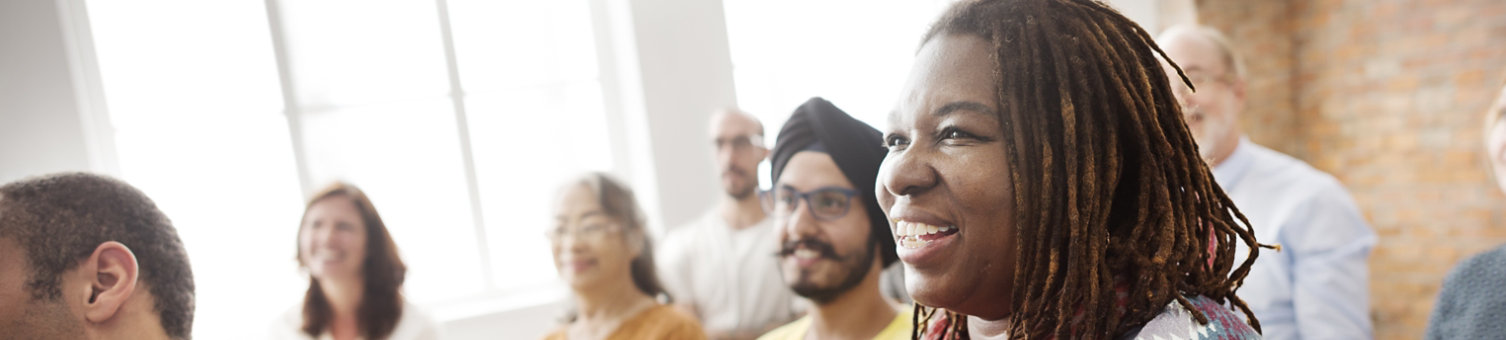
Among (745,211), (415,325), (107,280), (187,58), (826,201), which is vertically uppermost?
(187,58)

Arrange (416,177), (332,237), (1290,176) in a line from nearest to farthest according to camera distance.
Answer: (1290,176)
(332,237)
(416,177)

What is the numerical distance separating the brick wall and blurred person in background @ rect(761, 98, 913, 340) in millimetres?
3584

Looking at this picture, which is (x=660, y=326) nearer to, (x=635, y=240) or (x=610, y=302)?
(x=610, y=302)

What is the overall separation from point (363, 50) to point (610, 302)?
214 cm

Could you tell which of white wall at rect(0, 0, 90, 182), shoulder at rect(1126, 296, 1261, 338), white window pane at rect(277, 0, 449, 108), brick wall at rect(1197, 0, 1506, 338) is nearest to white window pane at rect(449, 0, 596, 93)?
white window pane at rect(277, 0, 449, 108)

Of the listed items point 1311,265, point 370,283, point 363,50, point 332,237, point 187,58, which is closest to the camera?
point 1311,265

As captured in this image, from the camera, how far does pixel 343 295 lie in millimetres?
3209

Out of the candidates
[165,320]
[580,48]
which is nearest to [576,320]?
[165,320]

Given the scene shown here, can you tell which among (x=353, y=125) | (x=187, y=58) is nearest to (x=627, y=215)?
(x=353, y=125)

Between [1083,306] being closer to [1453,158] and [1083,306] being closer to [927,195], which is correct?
[927,195]

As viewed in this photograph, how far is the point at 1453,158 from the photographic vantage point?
450cm

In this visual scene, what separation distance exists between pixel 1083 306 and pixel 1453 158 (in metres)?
4.55

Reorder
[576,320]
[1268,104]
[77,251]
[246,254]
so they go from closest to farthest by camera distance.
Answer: [77,251] → [576,320] → [246,254] → [1268,104]

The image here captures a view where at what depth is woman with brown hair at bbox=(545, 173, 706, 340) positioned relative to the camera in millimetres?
2820
